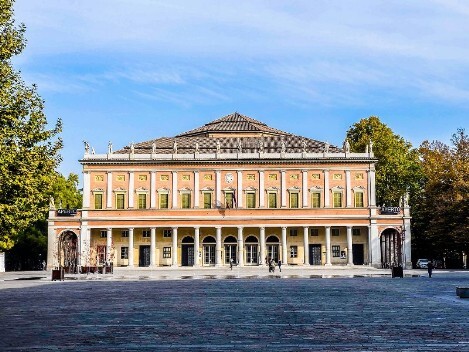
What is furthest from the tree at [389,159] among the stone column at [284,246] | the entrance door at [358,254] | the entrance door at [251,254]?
the entrance door at [251,254]

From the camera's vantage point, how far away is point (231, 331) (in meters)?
13.4

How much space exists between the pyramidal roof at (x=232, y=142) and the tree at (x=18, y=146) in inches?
1649

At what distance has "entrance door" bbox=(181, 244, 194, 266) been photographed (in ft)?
228

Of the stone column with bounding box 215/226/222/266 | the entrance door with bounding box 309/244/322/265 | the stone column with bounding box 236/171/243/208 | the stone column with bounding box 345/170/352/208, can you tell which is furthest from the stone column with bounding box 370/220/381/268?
the stone column with bounding box 215/226/222/266

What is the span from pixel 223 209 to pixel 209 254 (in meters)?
5.04

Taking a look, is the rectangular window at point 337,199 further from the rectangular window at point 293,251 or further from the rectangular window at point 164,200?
the rectangular window at point 164,200

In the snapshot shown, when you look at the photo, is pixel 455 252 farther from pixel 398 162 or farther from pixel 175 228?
pixel 175 228

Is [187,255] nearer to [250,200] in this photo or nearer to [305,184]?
[250,200]

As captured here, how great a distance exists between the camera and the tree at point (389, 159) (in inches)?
2953

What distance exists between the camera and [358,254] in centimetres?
6900

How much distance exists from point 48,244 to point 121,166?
10.8 m

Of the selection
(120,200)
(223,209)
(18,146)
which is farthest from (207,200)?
(18,146)

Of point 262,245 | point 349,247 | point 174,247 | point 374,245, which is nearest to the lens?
point 374,245

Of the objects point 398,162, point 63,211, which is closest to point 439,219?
Result: point 398,162
